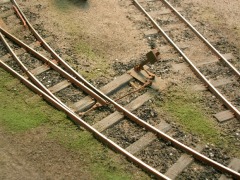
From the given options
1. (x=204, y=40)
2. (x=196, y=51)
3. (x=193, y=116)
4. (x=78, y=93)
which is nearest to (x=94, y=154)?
(x=78, y=93)

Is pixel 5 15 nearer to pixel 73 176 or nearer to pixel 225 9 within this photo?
pixel 73 176

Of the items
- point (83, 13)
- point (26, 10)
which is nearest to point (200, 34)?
point (83, 13)

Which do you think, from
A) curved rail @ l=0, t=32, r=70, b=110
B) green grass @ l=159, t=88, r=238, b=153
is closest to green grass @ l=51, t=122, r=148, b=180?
curved rail @ l=0, t=32, r=70, b=110

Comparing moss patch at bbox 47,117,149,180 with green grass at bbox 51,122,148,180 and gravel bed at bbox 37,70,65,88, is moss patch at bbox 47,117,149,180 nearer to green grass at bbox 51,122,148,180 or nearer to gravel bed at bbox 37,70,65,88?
green grass at bbox 51,122,148,180

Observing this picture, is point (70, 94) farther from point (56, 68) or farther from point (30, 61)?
point (30, 61)

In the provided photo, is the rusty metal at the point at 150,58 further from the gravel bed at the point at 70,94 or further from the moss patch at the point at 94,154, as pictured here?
the moss patch at the point at 94,154

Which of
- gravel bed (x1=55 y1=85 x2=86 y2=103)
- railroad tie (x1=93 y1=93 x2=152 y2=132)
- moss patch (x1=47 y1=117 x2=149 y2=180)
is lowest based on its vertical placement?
moss patch (x1=47 y1=117 x2=149 y2=180)
